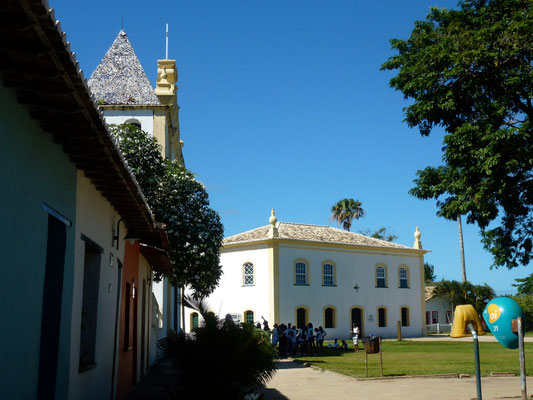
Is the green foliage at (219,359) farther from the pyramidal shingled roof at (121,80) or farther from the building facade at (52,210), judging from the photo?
the pyramidal shingled roof at (121,80)

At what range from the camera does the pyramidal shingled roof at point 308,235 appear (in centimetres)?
4156

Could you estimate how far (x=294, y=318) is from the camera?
39969 millimetres

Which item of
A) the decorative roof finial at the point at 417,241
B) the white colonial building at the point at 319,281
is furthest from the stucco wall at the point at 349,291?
the decorative roof finial at the point at 417,241

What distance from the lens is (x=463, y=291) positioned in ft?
161

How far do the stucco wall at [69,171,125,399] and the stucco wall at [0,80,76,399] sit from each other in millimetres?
1344

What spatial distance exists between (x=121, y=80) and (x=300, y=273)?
1806 cm

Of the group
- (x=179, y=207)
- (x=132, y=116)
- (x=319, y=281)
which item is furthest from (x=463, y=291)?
(x=179, y=207)

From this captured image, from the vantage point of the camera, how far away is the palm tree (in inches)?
2392

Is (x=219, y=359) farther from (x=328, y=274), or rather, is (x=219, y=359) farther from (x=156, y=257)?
(x=328, y=274)

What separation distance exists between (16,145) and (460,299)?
159 feet

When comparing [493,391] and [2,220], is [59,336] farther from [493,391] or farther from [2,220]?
[493,391]

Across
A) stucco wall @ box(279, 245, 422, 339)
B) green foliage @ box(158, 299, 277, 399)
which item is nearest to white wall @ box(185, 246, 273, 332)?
stucco wall @ box(279, 245, 422, 339)

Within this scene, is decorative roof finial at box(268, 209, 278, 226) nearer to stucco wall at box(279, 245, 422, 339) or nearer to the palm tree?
stucco wall at box(279, 245, 422, 339)

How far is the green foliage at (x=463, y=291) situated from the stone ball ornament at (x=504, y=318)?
41.2 metres
